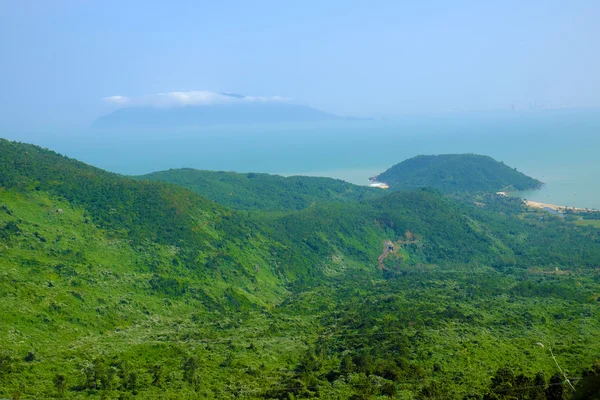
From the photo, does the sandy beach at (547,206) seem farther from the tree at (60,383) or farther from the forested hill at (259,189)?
the tree at (60,383)

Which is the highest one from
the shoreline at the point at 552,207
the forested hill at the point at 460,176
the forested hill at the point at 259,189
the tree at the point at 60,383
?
the forested hill at the point at 460,176

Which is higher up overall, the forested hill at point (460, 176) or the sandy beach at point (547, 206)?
the forested hill at point (460, 176)

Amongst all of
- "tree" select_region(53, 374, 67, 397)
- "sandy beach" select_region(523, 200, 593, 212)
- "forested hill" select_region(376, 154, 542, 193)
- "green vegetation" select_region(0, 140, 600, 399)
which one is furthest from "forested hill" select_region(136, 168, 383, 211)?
"tree" select_region(53, 374, 67, 397)

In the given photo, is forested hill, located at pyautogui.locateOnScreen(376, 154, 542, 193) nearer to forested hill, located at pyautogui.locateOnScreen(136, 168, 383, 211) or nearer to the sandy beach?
the sandy beach

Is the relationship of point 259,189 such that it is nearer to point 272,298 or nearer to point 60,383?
point 272,298

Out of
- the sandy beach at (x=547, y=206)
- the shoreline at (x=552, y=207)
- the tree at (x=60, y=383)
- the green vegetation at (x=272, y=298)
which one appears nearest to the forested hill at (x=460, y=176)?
the sandy beach at (x=547, y=206)

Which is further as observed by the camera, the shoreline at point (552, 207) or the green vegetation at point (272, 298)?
the shoreline at point (552, 207)

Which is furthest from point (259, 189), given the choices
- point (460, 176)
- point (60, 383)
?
point (60, 383)
